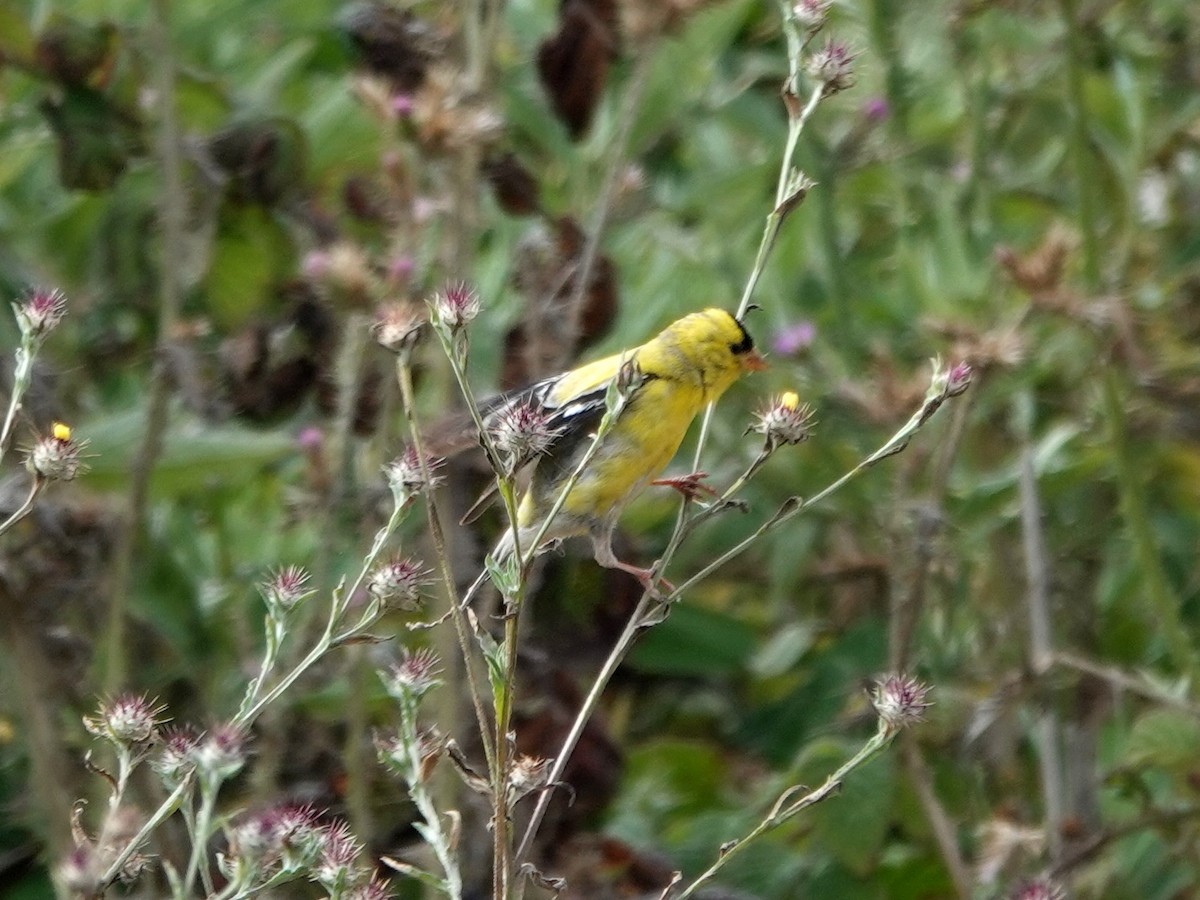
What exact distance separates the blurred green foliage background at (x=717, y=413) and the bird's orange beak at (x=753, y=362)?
0.93ft

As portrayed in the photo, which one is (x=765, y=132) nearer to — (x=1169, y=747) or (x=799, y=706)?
(x=799, y=706)

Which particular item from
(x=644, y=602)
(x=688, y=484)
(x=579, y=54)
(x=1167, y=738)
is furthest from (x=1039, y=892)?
(x=579, y=54)

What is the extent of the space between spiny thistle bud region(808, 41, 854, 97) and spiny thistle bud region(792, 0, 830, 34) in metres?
0.02

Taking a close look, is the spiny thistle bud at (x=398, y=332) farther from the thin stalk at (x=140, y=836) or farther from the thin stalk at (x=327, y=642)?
the thin stalk at (x=140, y=836)

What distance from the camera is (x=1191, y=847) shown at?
2535 mm

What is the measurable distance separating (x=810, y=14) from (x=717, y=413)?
5.62 ft

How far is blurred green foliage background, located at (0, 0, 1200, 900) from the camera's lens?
2.45 meters

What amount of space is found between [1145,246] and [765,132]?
0.82 meters

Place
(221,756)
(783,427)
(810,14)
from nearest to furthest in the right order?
(221,756)
(783,427)
(810,14)

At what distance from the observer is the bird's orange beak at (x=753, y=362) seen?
2.13m

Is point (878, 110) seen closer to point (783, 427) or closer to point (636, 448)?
point (636, 448)

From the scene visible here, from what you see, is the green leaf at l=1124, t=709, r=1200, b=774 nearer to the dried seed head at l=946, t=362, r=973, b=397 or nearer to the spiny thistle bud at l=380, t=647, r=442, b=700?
the dried seed head at l=946, t=362, r=973, b=397

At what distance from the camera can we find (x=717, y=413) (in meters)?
3.30

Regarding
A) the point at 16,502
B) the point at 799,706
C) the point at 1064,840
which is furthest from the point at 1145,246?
the point at 16,502
